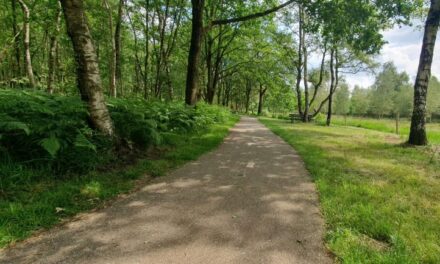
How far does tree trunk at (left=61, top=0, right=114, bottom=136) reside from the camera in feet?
17.7

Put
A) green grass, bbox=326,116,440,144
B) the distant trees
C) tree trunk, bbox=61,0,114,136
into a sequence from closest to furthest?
tree trunk, bbox=61,0,114,136
green grass, bbox=326,116,440,144
the distant trees

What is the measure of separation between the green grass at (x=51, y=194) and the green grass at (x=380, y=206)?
329cm

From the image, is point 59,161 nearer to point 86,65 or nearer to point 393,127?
point 86,65

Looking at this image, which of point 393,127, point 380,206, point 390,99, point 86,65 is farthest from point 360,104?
point 86,65

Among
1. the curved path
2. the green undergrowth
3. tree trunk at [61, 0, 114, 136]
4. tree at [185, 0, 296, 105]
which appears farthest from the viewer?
tree at [185, 0, 296, 105]

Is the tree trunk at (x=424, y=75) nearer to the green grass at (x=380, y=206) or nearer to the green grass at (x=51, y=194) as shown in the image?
the green grass at (x=380, y=206)

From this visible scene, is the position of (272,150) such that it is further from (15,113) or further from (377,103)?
(377,103)

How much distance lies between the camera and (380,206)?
4059mm

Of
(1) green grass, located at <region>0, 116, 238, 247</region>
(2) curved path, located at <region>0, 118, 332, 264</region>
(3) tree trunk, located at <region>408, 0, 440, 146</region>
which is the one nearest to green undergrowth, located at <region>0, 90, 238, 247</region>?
(1) green grass, located at <region>0, 116, 238, 247</region>

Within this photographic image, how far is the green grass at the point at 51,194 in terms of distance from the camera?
328 cm

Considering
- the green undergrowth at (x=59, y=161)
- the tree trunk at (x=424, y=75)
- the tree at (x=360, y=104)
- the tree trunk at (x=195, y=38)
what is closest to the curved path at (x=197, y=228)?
the green undergrowth at (x=59, y=161)

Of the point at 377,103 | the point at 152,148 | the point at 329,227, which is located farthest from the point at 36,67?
the point at 377,103

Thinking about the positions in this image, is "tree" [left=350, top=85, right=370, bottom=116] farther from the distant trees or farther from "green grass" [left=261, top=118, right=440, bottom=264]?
"green grass" [left=261, top=118, right=440, bottom=264]

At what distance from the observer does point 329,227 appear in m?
3.51
